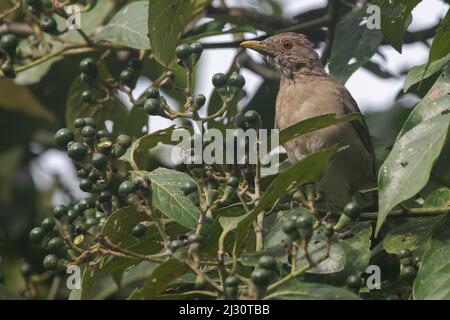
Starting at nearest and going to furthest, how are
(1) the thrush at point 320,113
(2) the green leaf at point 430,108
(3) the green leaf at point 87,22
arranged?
(2) the green leaf at point 430,108
(1) the thrush at point 320,113
(3) the green leaf at point 87,22

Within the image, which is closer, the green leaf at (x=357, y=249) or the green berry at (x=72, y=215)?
the green leaf at (x=357, y=249)

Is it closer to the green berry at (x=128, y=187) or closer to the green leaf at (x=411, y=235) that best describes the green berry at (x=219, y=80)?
the green berry at (x=128, y=187)

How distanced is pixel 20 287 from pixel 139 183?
344 cm

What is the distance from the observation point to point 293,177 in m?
3.72

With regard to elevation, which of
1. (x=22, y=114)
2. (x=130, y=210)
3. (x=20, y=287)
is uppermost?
(x=130, y=210)

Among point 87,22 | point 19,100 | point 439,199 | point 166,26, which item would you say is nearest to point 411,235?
point 439,199

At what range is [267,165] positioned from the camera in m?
5.71

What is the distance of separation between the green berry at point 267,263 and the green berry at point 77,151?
1031mm

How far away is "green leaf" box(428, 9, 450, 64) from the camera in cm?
406

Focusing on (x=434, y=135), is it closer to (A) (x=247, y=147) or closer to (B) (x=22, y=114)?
(A) (x=247, y=147)

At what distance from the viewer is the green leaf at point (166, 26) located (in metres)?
5.22

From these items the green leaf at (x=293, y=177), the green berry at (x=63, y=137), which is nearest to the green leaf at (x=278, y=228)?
the green leaf at (x=293, y=177)

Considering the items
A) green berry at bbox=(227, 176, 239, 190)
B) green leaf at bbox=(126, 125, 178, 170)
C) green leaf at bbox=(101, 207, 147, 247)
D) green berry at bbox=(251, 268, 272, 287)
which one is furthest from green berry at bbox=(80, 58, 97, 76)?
green berry at bbox=(251, 268, 272, 287)

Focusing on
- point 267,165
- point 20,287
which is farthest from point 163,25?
point 20,287
